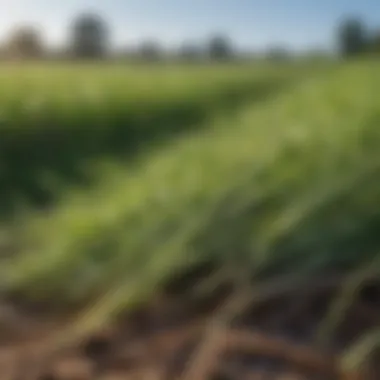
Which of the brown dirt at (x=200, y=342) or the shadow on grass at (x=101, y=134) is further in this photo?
the shadow on grass at (x=101, y=134)

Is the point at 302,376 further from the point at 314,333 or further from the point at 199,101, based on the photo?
the point at 199,101

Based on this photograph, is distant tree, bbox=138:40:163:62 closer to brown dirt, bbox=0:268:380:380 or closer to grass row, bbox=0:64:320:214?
grass row, bbox=0:64:320:214

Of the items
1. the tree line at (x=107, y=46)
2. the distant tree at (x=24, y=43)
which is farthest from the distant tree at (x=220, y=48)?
the distant tree at (x=24, y=43)

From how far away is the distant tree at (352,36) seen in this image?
0.58m

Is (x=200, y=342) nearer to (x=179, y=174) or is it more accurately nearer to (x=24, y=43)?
(x=179, y=174)

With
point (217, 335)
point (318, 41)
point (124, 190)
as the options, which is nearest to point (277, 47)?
point (318, 41)

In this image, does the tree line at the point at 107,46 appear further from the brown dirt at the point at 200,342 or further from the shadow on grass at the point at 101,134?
the brown dirt at the point at 200,342

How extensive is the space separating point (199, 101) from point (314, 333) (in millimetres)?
270

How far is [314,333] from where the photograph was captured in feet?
1.27

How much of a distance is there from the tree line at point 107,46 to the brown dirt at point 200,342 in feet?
0.72

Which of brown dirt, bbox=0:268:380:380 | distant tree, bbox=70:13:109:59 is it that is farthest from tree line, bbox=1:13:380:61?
brown dirt, bbox=0:268:380:380

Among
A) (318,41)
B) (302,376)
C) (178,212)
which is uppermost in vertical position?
(318,41)

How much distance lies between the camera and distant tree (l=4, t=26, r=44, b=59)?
59cm

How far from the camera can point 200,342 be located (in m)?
0.38
